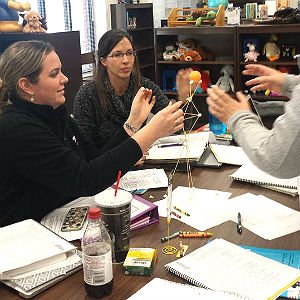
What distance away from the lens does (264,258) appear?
1.12 meters

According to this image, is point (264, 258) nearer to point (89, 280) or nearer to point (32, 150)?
point (89, 280)

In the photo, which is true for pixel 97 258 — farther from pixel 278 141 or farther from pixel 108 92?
pixel 108 92

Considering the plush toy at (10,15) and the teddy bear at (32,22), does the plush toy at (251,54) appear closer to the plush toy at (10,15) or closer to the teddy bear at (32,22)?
the teddy bear at (32,22)

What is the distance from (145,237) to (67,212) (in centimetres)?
31

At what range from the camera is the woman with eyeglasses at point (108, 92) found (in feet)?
8.16

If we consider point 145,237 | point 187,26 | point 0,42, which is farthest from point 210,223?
point 187,26

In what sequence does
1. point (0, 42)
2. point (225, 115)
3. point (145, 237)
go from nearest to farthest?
point (225, 115) → point (145, 237) → point (0, 42)

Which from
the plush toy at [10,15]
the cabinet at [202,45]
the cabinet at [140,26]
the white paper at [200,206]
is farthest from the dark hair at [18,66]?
the cabinet at [140,26]

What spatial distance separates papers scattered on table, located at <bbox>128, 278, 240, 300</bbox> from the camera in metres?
0.97

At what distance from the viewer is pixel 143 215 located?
137cm

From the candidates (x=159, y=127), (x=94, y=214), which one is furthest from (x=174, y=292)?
(x=159, y=127)

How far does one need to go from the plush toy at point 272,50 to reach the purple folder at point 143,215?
2.91m

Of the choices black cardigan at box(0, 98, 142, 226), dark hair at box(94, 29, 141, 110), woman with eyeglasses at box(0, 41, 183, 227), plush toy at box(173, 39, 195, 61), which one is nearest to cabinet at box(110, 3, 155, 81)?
plush toy at box(173, 39, 195, 61)

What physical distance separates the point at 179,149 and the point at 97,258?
3.73 feet
